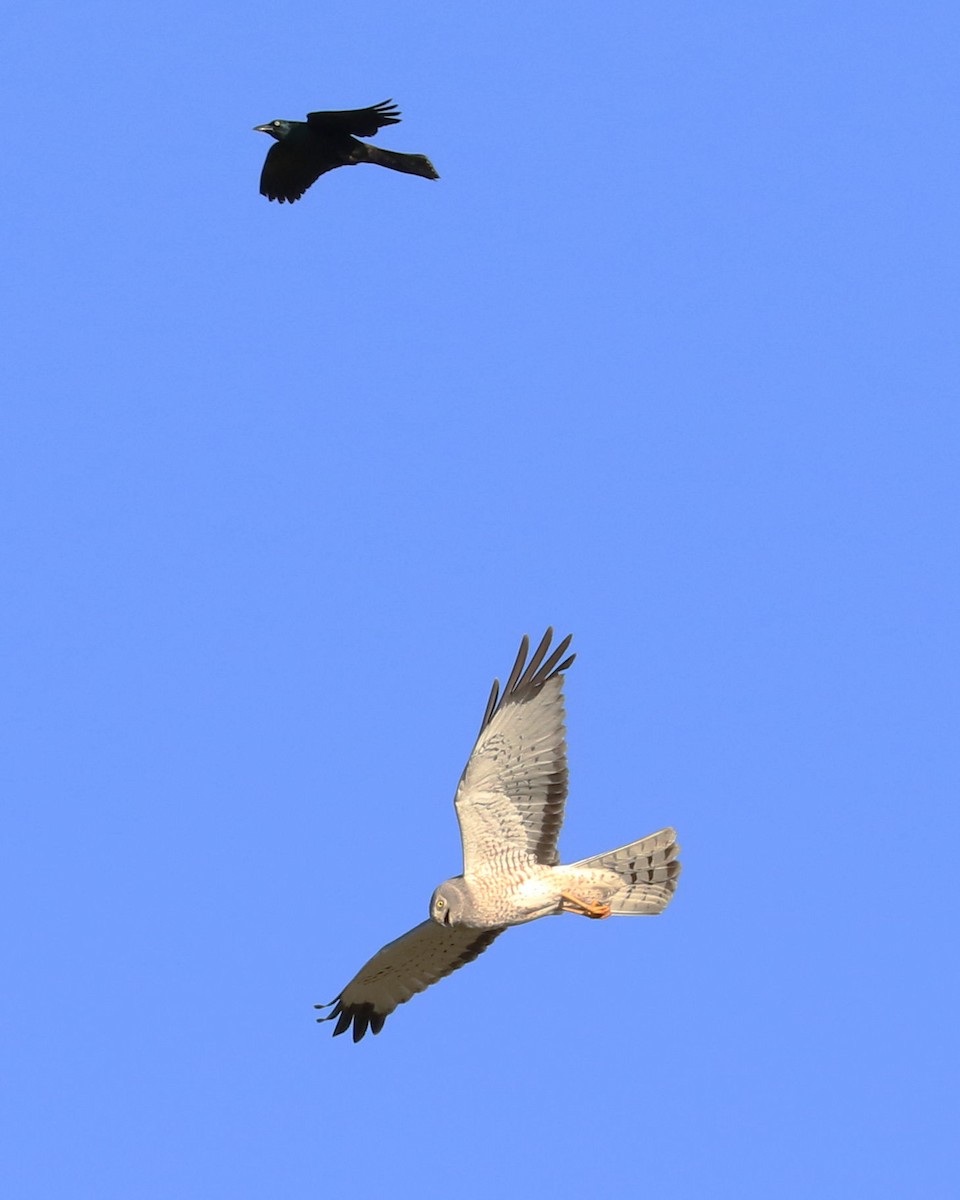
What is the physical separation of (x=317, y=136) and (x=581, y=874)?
5.89 meters

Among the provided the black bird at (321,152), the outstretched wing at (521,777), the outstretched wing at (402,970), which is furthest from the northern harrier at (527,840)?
the black bird at (321,152)

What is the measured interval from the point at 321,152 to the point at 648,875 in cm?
600

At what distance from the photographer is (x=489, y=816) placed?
1167 centimetres

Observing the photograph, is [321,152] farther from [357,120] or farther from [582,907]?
[582,907]

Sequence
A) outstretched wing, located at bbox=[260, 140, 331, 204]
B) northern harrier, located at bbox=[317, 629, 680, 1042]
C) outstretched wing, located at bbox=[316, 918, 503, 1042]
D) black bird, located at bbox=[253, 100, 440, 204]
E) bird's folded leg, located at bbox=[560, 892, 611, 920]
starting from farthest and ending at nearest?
outstretched wing, located at bbox=[260, 140, 331, 204]
black bird, located at bbox=[253, 100, 440, 204]
outstretched wing, located at bbox=[316, 918, 503, 1042]
bird's folded leg, located at bbox=[560, 892, 611, 920]
northern harrier, located at bbox=[317, 629, 680, 1042]

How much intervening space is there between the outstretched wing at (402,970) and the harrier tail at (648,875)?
3.37 ft

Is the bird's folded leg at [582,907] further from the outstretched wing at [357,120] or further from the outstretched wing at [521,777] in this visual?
the outstretched wing at [357,120]

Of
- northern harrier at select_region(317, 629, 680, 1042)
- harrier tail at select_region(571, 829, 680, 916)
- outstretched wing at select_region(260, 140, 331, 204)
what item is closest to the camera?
northern harrier at select_region(317, 629, 680, 1042)

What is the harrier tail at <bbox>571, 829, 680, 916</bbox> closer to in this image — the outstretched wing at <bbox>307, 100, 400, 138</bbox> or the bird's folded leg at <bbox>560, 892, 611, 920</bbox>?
the bird's folded leg at <bbox>560, 892, 611, 920</bbox>

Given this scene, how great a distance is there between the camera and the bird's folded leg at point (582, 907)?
39.2ft

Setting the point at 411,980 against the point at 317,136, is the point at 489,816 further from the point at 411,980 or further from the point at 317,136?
the point at 317,136

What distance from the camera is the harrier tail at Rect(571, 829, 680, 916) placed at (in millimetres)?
12148

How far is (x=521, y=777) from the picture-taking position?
A: 38.2 feet

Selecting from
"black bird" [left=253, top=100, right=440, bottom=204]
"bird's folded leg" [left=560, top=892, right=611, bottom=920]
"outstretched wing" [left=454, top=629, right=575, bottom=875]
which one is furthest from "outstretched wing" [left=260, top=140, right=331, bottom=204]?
"bird's folded leg" [left=560, top=892, right=611, bottom=920]
